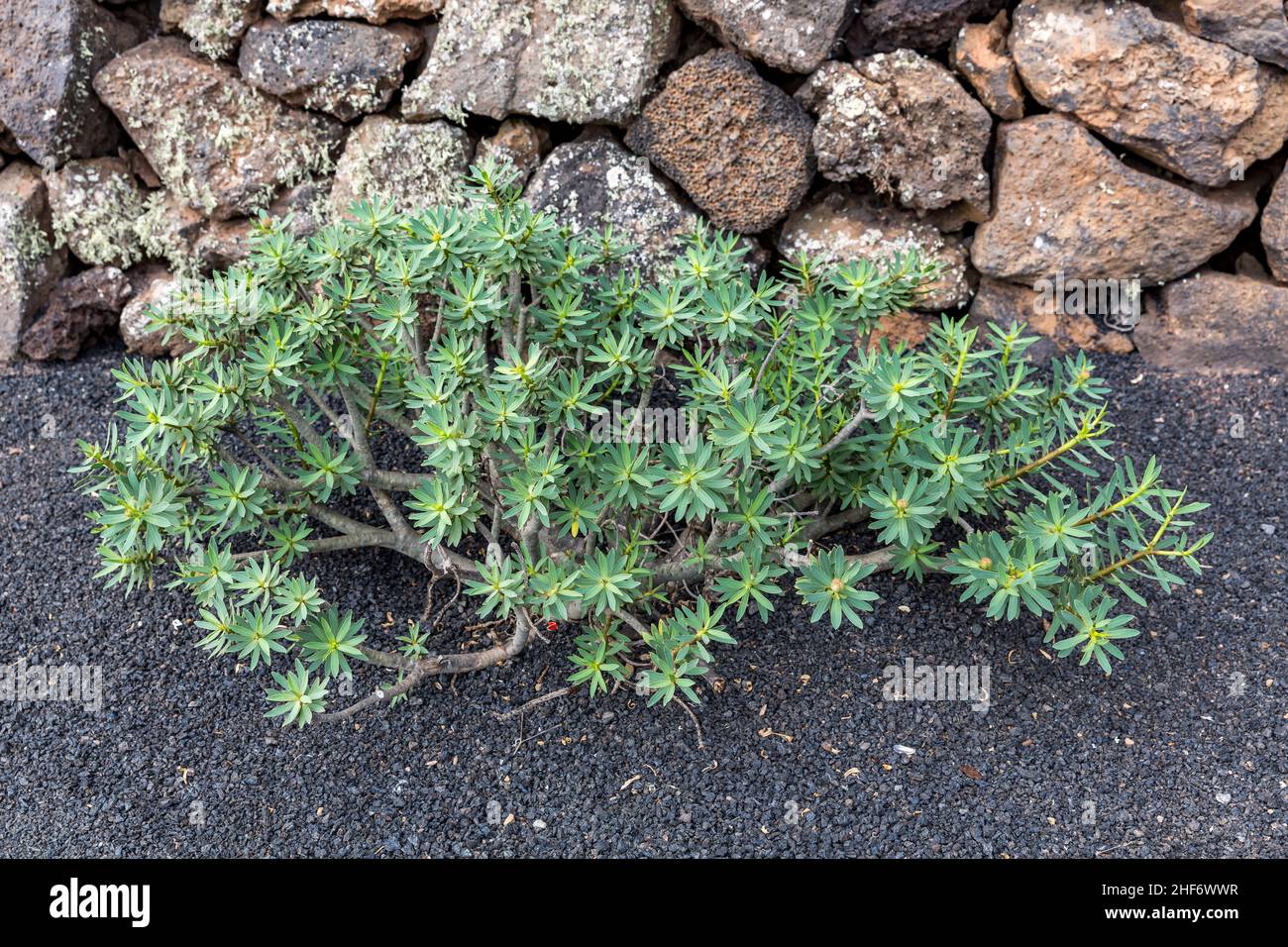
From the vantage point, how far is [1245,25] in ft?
12.4

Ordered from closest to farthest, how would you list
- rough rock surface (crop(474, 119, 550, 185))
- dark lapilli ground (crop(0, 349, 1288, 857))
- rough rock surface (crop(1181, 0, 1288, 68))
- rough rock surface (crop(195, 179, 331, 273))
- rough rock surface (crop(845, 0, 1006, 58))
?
1. dark lapilli ground (crop(0, 349, 1288, 857))
2. rough rock surface (crop(1181, 0, 1288, 68))
3. rough rock surface (crop(845, 0, 1006, 58))
4. rough rock surface (crop(474, 119, 550, 185))
5. rough rock surface (crop(195, 179, 331, 273))

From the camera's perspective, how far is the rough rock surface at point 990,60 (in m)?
3.93

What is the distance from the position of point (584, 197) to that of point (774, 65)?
79 centimetres

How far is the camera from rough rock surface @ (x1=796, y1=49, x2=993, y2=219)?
3922 mm

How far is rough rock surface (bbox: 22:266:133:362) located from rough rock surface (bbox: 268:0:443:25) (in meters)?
1.19

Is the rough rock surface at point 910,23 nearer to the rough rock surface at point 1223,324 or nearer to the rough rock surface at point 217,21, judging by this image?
the rough rock surface at point 1223,324

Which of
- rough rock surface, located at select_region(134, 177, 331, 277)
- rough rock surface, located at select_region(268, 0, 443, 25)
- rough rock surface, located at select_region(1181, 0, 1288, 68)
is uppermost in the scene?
rough rock surface, located at select_region(1181, 0, 1288, 68)

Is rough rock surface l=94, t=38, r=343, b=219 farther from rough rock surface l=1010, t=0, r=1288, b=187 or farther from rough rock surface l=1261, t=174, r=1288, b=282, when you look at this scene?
rough rock surface l=1261, t=174, r=1288, b=282

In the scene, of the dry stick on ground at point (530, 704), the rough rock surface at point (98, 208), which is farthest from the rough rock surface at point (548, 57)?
the dry stick on ground at point (530, 704)

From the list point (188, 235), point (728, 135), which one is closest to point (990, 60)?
point (728, 135)

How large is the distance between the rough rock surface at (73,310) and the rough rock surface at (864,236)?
254 cm

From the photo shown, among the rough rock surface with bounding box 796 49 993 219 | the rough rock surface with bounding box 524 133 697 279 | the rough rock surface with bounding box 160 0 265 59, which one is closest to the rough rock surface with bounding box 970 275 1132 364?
the rough rock surface with bounding box 796 49 993 219

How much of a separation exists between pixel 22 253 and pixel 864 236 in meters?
3.13

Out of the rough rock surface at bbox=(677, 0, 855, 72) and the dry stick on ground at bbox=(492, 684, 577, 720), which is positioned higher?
the rough rock surface at bbox=(677, 0, 855, 72)
